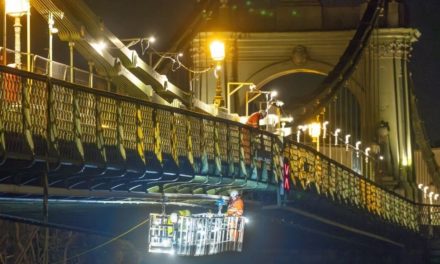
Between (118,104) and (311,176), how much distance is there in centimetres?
1767

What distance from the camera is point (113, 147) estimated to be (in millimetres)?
27000

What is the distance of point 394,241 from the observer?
189 feet

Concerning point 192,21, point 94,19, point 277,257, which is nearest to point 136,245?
point 94,19

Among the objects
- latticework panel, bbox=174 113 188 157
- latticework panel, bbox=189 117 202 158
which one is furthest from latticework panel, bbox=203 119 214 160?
latticework panel, bbox=174 113 188 157

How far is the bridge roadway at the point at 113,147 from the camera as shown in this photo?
23.7 meters

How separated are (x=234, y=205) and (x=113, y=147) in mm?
8911

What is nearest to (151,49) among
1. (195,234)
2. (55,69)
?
(195,234)

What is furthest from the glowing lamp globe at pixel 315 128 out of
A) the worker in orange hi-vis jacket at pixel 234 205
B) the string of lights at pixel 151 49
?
the worker in orange hi-vis jacket at pixel 234 205

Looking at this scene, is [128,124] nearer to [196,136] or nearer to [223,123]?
[196,136]

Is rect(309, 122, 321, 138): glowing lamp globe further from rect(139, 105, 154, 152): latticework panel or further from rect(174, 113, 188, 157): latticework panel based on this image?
rect(139, 105, 154, 152): latticework panel

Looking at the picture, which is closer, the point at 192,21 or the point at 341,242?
the point at 341,242

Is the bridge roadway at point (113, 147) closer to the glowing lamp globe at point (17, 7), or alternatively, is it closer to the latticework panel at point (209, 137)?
the latticework panel at point (209, 137)

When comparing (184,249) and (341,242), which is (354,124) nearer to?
(341,242)

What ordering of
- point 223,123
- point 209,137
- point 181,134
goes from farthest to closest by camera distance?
point 223,123
point 209,137
point 181,134
